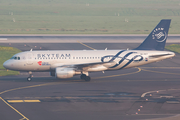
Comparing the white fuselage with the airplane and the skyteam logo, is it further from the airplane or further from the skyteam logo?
the skyteam logo

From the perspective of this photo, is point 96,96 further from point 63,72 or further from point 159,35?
point 159,35

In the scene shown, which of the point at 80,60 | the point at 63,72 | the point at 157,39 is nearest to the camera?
the point at 63,72

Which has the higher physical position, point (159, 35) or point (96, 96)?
point (159, 35)

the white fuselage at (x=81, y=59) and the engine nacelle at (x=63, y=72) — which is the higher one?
the white fuselage at (x=81, y=59)

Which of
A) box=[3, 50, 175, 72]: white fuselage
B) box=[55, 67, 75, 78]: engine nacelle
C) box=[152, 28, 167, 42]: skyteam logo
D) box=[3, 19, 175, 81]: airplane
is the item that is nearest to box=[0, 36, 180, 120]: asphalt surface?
box=[55, 67, 75, 78]: engine nacelle

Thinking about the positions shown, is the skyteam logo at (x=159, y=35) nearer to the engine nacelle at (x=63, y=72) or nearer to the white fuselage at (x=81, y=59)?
the white fuselage at (x=81, y=59)

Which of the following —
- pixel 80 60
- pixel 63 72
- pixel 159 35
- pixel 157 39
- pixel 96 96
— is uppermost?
pixel 159 35

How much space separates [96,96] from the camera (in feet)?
110

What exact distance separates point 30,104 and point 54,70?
12.7 meters

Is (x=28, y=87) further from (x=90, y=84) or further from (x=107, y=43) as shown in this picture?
→ (x=107, y=43)

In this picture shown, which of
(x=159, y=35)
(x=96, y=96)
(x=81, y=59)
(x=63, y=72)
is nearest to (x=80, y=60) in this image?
(x=81, y=59)

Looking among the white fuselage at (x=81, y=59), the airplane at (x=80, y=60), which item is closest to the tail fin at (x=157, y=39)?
the airplane at (x=80, y=60)

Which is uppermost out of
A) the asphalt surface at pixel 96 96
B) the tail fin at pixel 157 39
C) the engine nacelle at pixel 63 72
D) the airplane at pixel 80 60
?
the tail fin at pixel 157 39

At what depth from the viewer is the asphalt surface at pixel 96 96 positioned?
27.1 meters
